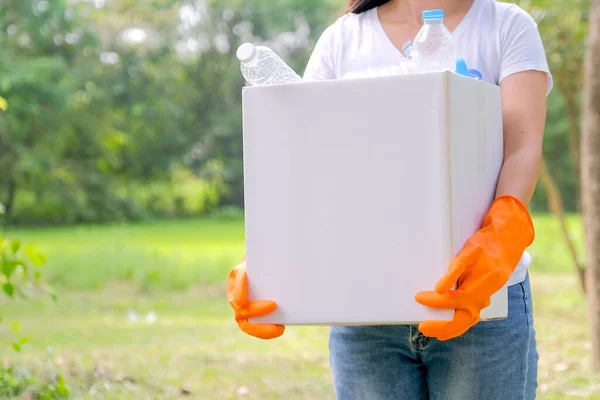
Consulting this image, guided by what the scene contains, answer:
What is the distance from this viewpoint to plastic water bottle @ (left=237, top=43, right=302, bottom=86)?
47.8 inches

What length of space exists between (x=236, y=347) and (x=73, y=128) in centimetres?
1161

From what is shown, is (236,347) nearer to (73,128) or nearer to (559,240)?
(559,240)

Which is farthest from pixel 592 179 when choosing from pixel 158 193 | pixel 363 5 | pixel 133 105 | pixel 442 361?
pixel 158 193

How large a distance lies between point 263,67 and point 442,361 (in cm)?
54

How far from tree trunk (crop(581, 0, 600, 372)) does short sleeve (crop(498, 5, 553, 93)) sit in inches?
102

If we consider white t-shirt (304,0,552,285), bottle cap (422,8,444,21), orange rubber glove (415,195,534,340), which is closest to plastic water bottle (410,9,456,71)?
bottle cap (422,8,444,21)

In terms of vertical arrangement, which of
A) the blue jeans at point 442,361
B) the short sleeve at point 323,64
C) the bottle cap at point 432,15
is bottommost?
the blue jeans at point 442,361

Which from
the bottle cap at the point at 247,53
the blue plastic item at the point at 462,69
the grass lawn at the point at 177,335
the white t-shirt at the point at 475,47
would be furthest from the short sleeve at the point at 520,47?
the grass lawn at the point at 177,335

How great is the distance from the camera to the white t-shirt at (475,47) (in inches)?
52.2

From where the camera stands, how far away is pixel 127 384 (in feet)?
11.2

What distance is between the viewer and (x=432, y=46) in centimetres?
125

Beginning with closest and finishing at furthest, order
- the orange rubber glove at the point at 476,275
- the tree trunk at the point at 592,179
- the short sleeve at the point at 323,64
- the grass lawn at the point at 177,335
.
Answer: the orange rubber glove at the point at 476,275 → the short sleeve at the point at 323,64 → the grass lawn at the point at 177,335 → the tree trunk at the point at 592,179

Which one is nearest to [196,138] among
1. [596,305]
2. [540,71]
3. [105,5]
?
[105,5]

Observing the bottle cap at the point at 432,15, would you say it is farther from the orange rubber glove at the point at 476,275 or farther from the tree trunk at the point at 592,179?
the tree trunk at the point at 592,179
